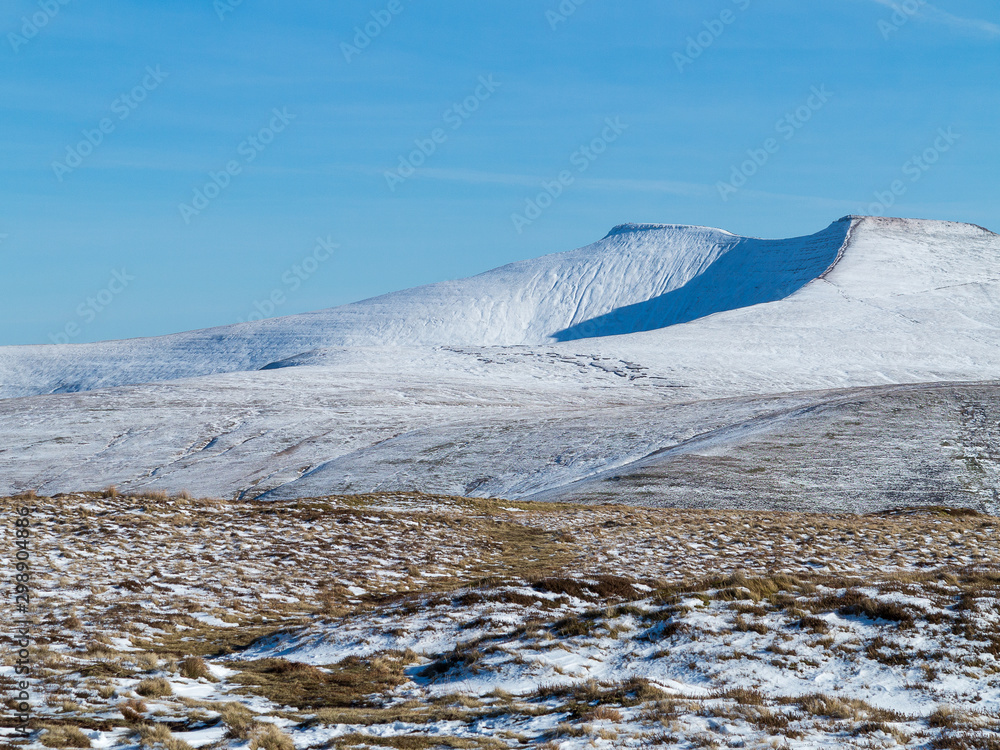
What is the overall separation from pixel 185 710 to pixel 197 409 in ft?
237

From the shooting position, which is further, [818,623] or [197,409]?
[197,409]

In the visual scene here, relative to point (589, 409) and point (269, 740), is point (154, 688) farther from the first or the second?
point (589, 409)

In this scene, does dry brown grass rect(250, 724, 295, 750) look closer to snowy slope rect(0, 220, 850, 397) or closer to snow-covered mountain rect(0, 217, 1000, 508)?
snow-covered mountain rect(0, 217, 1000, 508)

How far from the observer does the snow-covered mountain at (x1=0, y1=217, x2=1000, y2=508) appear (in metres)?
44.8

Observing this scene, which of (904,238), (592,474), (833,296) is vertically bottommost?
(592,474)

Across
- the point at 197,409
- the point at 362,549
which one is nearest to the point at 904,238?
the point at 197,409

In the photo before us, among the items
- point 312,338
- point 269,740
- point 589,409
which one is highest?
point 312,338

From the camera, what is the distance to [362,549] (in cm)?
2261

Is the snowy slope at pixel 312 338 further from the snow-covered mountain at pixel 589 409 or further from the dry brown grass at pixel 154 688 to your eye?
the dry brown grass at pixel 154 688

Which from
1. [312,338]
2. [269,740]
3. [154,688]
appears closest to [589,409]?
[154,688]

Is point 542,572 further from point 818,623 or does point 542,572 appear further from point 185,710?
point 185,710

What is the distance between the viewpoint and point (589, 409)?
232 feet

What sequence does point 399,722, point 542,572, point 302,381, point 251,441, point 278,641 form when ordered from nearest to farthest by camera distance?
point 399,722
point 278,641
point 542,572
point 251,441
point 302,381

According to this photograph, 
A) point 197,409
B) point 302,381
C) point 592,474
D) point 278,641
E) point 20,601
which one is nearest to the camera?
point 278,641
